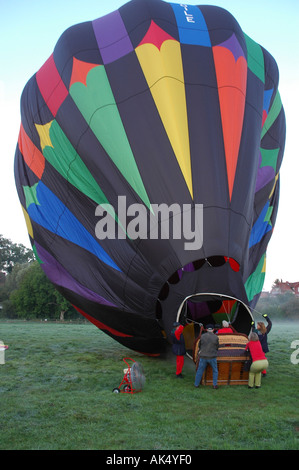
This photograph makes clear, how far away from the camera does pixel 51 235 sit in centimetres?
906

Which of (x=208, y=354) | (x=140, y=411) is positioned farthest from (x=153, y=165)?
(x=140, y=411)

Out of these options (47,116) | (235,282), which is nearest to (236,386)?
(235,282)

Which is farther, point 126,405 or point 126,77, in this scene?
point 126,77

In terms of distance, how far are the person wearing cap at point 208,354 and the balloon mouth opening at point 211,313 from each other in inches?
19.5

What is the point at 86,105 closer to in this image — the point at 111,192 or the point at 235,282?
the point at 111,192

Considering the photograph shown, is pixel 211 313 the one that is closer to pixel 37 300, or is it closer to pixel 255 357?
pixel 255 357

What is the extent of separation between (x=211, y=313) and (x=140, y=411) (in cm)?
447

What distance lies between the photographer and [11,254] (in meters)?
72.4

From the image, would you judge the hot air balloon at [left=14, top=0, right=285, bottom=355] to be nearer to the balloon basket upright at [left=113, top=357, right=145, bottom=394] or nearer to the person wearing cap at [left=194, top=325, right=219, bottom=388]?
the person wearing cap at [left=194, top=325, right=219, bottom=388]

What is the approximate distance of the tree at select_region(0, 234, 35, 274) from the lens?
71875mm

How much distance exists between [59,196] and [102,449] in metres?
5.71

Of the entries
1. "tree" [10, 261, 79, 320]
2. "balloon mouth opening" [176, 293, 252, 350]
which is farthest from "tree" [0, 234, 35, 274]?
"balloon mouth opening" [176, 293, 252, 350]

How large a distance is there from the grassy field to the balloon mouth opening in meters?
0.80

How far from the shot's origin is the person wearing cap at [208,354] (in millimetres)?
6137
